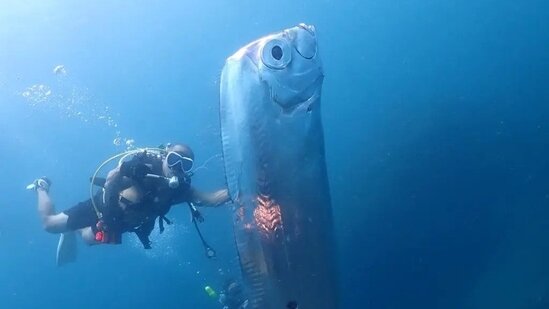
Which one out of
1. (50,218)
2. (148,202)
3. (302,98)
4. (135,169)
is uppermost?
(302,98)

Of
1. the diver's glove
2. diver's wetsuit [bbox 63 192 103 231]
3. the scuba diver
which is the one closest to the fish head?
the scuba diver

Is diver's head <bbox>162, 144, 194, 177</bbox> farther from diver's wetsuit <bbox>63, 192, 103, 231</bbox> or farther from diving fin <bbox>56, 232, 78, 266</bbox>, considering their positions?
diving fin <bbox>56, 232, 78, 266</bbox>

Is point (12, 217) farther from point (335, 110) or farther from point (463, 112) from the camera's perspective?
point (463, 112)

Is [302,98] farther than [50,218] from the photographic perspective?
No

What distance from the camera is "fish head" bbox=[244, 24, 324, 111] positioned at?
9.88 ft

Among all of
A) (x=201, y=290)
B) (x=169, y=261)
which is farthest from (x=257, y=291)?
(x=169, y=261)

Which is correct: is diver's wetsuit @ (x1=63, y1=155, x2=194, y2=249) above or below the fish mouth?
below

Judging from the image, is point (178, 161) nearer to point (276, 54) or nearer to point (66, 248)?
point (276, 54)

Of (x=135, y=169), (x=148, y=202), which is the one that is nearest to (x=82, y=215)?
(x=148, y=202)

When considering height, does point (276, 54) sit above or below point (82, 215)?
above

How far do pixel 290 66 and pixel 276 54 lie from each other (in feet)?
0.39

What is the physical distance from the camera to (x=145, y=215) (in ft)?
20.8

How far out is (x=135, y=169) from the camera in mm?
5895

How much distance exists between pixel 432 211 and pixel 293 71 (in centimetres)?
1094
